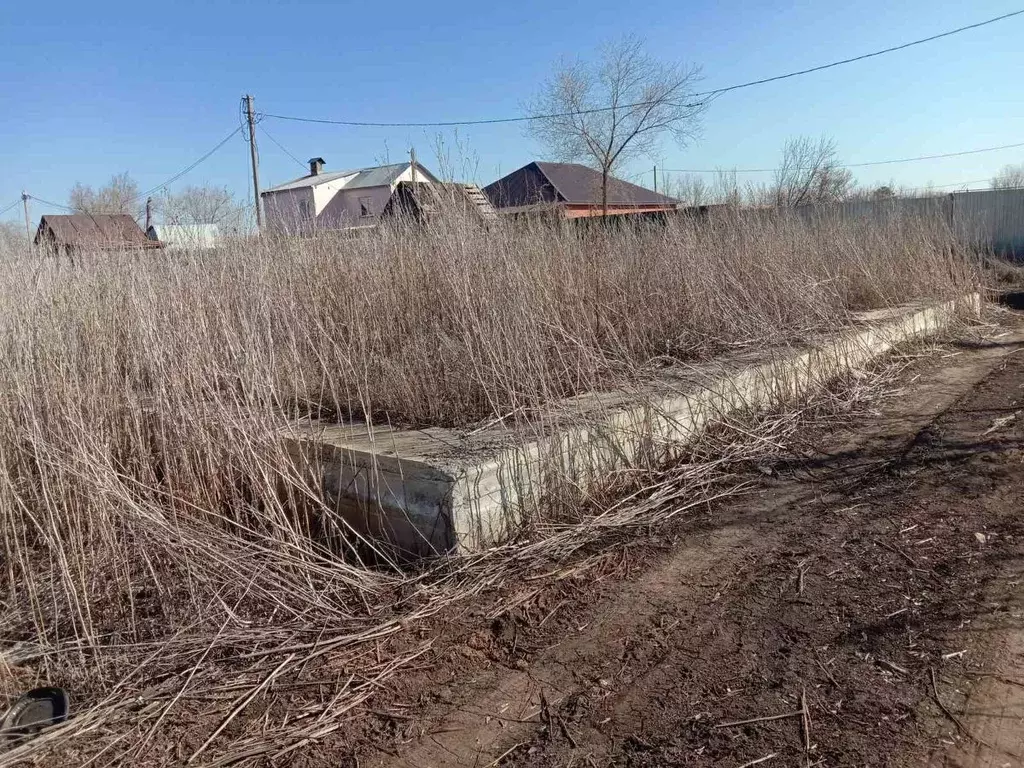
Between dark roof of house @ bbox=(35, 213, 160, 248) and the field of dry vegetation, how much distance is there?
0.84m

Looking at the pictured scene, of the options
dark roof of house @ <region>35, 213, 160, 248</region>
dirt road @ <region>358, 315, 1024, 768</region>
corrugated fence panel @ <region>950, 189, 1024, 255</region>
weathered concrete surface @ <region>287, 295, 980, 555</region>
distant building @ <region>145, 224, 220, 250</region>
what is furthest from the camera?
corrugated fence panel @ <region>950, 189, 1024, 255</region>

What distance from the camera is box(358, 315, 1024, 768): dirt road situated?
5.86 feet

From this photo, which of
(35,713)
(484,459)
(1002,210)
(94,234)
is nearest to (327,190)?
(1002,210)

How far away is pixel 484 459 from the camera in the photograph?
9.37 feet

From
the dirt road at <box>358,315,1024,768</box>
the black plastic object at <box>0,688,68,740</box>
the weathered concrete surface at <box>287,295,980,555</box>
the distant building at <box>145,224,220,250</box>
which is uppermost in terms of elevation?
the distant building at <box>145,224,220,250</box>

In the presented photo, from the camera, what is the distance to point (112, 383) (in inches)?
115

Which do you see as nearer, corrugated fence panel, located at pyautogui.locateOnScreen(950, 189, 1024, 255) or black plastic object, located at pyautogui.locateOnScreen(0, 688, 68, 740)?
black plastic object, located at pyautogui.locateOnScreen(0, 688, 68, 740)

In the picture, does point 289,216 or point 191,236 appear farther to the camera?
point 289,216

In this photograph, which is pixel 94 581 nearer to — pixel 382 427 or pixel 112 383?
pixel 112 383

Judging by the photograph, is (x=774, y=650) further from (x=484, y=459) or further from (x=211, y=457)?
(x=211, y=457)

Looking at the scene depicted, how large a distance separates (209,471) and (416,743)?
157 cm

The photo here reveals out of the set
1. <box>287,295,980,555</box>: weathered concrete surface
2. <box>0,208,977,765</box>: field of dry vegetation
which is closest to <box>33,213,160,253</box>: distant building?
<box>0,208,977,765</box>: field of dry vegetation

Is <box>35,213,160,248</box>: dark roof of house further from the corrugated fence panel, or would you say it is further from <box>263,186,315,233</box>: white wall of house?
the corrugated fence panel

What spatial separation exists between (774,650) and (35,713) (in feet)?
7.26
